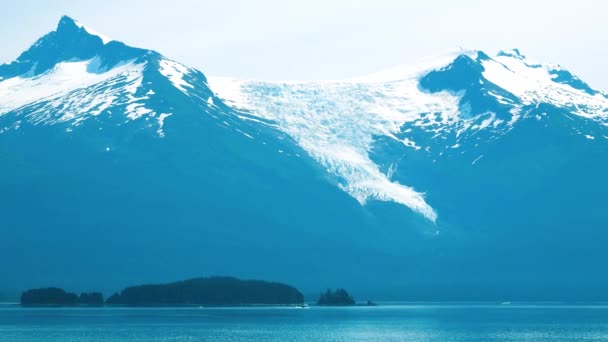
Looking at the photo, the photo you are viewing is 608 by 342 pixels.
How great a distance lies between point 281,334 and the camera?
19888 cm

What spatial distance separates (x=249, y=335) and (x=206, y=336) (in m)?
7.99

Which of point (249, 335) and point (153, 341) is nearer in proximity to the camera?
point (153, 341)

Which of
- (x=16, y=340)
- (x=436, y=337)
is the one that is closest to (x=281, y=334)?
(x=436, y=337)

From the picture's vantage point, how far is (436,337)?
195125 millimetres

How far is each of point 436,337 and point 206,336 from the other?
109 feet

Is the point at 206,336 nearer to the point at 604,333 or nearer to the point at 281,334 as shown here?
the point at 281,334

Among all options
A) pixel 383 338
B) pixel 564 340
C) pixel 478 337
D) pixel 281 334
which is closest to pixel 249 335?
pixel 281 334

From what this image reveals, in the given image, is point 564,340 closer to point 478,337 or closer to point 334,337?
point 478,337

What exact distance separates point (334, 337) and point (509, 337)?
25080 mm

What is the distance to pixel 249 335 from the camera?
645 ft

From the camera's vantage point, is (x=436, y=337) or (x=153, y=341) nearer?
(x=153, y=341)

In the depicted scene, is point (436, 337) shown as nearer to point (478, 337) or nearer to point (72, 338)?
point (478, 337)

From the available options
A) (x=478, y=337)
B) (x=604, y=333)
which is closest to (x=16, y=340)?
(x=478, y=337)

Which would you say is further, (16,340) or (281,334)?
(281,334)
